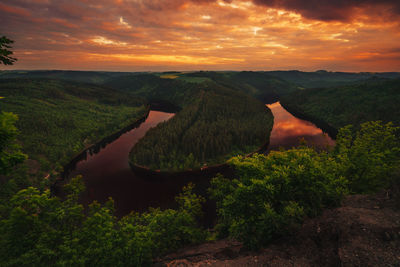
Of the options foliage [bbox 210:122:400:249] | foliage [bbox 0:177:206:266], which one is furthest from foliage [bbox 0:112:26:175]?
foliage [bbox 210:122:400:249]

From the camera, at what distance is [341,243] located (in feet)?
52.1

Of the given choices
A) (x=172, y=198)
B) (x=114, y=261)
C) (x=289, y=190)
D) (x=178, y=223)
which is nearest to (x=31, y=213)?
(x=114, y=261)

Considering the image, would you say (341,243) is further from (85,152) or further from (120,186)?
(85,152)

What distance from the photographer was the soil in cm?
1442

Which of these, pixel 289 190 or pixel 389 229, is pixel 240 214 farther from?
pixel 389 229

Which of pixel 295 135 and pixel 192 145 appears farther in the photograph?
pixel 295 135

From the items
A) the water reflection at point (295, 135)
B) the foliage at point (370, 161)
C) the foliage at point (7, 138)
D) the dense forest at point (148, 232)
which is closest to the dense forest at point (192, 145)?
the water reflection at point (295, 135)

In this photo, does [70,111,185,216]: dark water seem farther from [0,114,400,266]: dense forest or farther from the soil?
the soil

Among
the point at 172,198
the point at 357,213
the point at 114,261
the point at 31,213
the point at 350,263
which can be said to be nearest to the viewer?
the point at 350,263

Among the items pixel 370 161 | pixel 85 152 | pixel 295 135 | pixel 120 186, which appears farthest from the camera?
pixel 295 135

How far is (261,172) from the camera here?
22406 millimetres

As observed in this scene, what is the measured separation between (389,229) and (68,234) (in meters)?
34.4

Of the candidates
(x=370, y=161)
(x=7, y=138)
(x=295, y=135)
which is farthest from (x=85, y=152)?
(x=295, y=135)

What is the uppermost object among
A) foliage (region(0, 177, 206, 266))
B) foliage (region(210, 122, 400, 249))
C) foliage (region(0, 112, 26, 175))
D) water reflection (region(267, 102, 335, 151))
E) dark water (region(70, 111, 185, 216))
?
foliage (region(0, 112, 26, 175))
